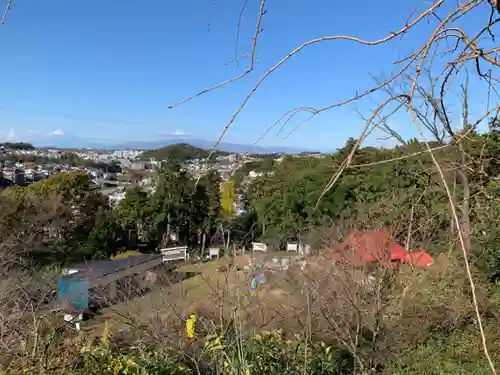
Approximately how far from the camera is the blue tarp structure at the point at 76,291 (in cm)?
586

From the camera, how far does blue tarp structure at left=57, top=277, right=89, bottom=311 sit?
19.2 feet

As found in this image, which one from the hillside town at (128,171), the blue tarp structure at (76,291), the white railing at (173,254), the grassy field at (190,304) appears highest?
the hillside town at (128,171)

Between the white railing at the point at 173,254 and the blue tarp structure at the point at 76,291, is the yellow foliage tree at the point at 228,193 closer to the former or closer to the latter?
the blue tarp structure at the point at 76,291

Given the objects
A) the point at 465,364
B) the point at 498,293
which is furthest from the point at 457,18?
the point at 498,293

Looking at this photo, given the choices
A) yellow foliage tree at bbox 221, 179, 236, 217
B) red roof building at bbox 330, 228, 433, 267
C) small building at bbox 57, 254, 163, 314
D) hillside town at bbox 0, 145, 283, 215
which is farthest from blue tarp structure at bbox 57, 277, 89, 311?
yellow foliage tree at bbox 221, 179, 236, 217

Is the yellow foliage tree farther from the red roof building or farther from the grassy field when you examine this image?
the red roof building

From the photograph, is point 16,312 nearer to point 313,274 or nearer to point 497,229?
point 313,274

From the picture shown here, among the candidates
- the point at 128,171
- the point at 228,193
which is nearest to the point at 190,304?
the point at 228,193

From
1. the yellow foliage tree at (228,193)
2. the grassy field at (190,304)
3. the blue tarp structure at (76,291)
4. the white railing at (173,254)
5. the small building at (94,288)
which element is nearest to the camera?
the yellow foliage tree at (228,193)

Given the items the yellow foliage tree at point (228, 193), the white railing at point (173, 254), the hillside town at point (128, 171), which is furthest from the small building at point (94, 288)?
the white railing at point (173, 254)

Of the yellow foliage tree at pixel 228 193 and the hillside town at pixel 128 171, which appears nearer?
the hillside town at pixel 128 171

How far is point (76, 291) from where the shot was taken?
6.09m

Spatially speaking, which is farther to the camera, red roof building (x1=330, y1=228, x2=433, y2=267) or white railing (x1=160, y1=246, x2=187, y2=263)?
white railing (x1=160, y1=246, x2=187, y2=263)

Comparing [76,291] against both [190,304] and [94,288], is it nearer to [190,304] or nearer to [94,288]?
[94,288]
